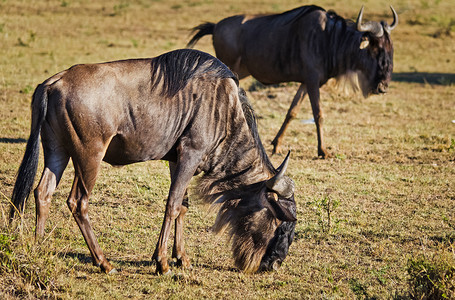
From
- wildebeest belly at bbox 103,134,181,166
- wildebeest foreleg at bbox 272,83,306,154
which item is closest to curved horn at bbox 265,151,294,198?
wildebeest belly at bbox 103,134,181,166

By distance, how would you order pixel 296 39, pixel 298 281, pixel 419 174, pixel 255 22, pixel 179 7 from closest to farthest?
pixel 298 281 < pixel 419 174 < pixel 296 39 < pixel 255 22 < pixel 179 7

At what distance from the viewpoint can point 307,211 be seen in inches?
255

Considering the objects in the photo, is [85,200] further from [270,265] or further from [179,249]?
[270,265]

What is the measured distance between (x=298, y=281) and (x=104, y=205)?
8.19 feet

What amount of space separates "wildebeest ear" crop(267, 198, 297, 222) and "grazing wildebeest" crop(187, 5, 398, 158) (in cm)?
396

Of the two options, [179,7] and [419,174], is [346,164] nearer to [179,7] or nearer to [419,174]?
[419,174]

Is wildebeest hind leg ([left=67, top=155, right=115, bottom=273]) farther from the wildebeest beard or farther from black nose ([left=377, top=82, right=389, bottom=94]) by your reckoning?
black nose ([left=377, top=82, right=389, bottom=94])

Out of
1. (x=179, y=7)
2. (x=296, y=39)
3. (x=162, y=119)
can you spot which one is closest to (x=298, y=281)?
(x=162, y=119)

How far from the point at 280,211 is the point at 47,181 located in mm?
1850

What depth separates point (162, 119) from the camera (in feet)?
15.8

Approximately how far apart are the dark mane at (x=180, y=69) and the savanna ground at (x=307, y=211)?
3.29 feet

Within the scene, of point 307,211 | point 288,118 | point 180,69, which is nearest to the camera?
point 180,69

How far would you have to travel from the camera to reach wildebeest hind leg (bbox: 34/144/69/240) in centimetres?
471

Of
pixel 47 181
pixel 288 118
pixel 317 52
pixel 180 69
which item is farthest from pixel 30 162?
pixel 317 52
